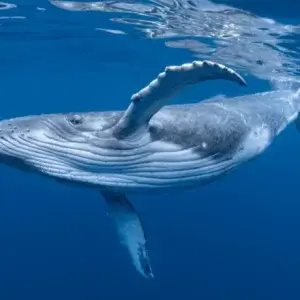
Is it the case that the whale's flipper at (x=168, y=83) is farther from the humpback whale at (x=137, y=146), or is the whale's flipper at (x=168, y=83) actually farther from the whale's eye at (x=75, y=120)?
the whale's eye at (x=75, y=120)

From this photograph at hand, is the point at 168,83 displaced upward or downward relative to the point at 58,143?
upward

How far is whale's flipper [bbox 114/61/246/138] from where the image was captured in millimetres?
4316

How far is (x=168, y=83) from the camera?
14.7ft

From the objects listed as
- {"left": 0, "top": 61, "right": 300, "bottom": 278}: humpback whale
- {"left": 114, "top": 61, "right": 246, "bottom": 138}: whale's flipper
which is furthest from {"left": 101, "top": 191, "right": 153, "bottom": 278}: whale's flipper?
{"left": 114, "top": 61, "right": 246, "bottom": 138}: whale's flipper

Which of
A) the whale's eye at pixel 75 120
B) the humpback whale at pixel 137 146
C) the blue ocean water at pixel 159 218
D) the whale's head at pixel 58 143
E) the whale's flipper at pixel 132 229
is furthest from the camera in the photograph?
the blue ocean water at pixel 159 218

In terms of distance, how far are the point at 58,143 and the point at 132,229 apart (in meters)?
1.86

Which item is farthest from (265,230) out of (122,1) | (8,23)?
(8,23)

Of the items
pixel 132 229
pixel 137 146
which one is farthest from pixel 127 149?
pixel 132 229

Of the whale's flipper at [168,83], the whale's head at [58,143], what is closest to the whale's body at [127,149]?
the whale's head at [58,143]

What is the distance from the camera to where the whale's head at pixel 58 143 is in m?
4.89

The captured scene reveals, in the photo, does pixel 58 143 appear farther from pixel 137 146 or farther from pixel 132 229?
pixel 132 229

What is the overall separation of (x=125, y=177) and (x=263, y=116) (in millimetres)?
3381

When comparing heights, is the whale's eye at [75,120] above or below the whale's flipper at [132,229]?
above

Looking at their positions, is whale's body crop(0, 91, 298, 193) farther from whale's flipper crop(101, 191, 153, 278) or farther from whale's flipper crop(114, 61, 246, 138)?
whale's flipper crop(101, 191, 153, 278)
